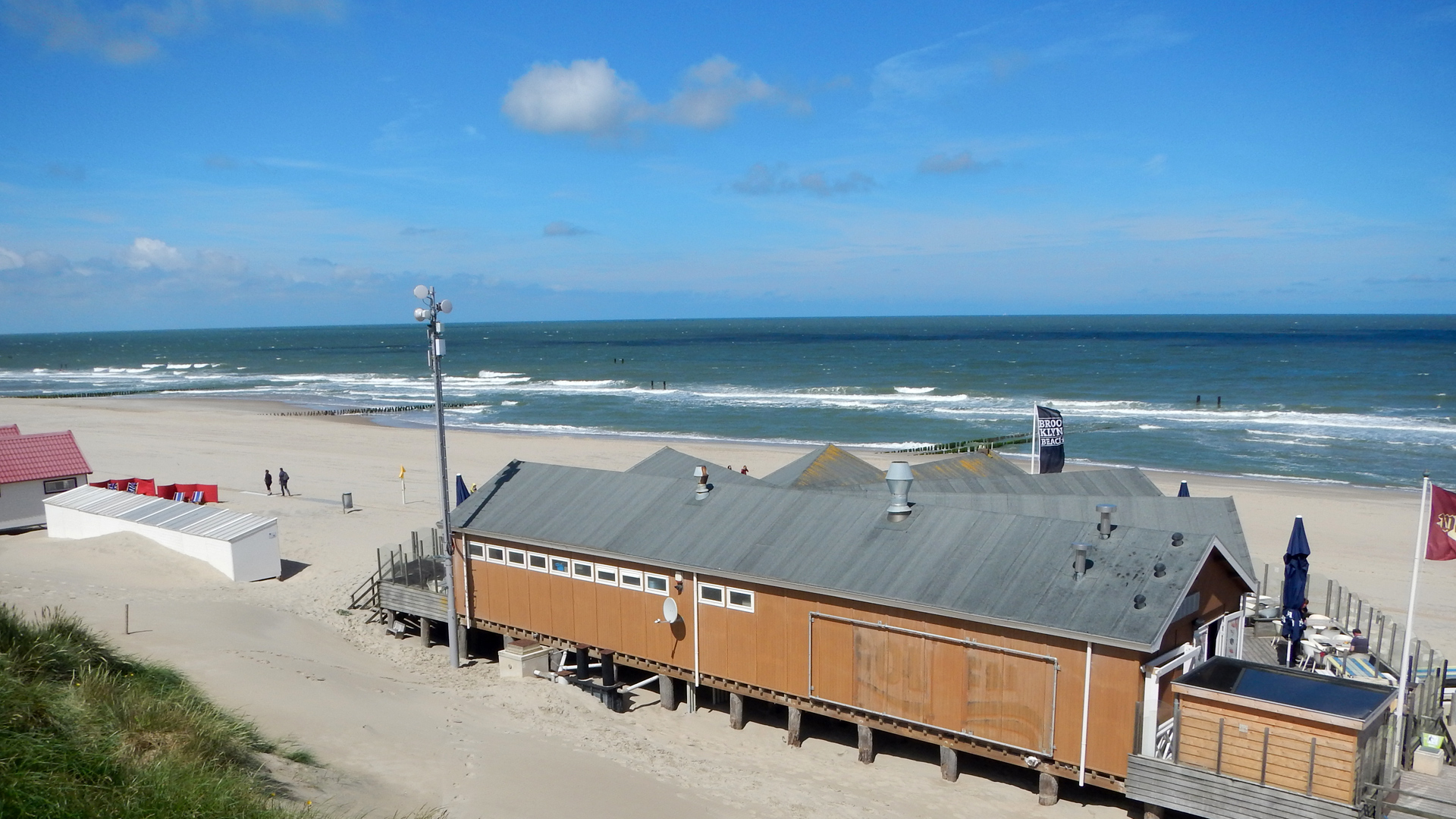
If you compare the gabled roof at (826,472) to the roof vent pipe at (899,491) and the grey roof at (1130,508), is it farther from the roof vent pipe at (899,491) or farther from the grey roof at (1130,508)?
the roof vent pipe at (899,491)

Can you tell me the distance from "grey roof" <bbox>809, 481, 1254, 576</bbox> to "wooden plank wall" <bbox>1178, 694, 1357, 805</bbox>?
592cm

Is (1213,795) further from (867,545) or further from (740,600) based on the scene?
(740,600)

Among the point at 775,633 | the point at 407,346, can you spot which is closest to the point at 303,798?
the point at 775,633

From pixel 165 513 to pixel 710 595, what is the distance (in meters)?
17.9

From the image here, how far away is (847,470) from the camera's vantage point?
22750 mm

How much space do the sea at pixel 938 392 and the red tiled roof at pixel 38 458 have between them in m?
31.4

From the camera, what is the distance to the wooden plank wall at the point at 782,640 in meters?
13.0

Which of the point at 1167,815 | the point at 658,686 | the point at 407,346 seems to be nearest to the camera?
the point at 1167,815

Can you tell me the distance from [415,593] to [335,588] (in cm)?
439

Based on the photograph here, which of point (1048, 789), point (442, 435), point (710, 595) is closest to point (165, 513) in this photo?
point (442, 435)

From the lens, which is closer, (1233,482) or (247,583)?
(247,583)

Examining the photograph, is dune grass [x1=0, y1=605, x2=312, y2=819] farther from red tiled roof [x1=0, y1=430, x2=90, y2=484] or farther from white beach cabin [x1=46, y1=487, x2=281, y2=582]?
red tiled roof [x1=0, y1=430, x2=90, y2=484]

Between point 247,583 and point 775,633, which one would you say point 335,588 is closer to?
point 247,583

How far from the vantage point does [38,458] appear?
29594mm
